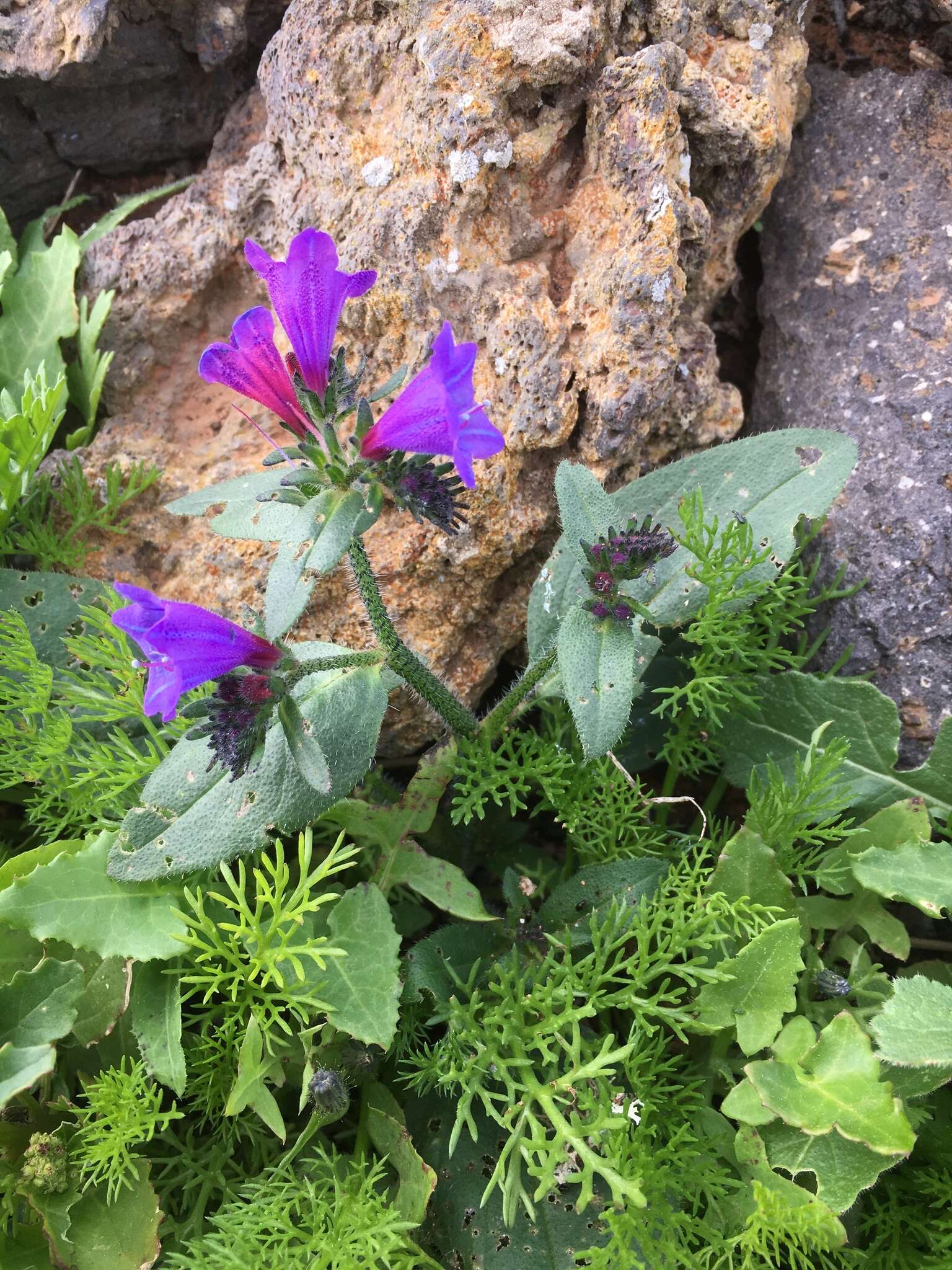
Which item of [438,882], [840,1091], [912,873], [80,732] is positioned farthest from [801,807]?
[80,732]

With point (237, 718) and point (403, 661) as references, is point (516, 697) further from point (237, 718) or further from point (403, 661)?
point (237, 718)

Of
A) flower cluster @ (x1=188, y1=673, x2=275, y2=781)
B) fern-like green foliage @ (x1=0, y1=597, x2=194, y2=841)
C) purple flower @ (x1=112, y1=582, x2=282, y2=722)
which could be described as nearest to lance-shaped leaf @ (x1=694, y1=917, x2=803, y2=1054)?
flower cluster @ (x1=188, y1=673, x2=275, y2=781)

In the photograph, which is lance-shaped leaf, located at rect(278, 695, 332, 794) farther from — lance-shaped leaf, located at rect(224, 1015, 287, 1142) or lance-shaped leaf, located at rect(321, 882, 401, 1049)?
lance-shaped leaf, located at rect(224, 1015, 287, 1142)

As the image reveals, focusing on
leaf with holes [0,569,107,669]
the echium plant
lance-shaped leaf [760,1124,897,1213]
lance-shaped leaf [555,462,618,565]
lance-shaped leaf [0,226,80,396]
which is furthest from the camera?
lance-shaped leaf [0,226,80,396]

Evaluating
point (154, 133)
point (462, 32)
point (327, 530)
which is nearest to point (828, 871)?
point (327, 530)

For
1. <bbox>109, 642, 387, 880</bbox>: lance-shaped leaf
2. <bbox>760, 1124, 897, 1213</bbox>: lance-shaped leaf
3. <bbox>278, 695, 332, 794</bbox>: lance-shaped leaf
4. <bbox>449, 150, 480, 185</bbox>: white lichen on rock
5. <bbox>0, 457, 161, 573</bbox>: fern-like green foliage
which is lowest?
<bbox>760, 1124, 897, 1213</bbox>: lance-shaped leaf
